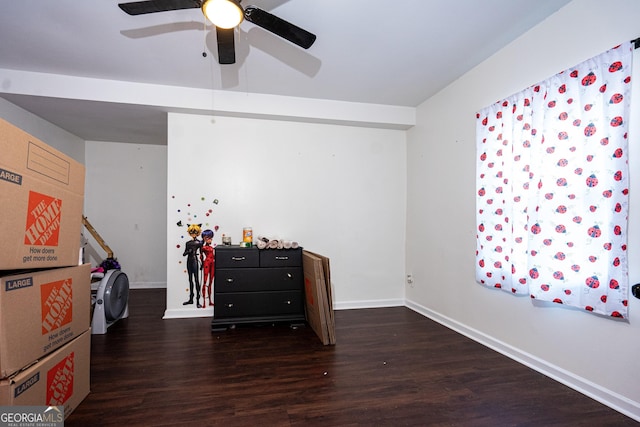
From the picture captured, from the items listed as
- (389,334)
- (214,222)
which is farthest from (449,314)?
(214,222)

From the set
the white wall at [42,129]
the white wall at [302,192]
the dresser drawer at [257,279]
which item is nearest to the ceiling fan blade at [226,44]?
the white wall at [302,192]

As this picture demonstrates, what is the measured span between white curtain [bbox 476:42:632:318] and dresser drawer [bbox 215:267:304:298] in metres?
1.87

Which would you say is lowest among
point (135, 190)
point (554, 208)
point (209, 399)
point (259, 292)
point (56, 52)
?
point (209, 399)

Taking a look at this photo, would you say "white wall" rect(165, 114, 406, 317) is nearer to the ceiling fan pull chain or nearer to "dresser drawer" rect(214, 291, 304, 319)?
"dresser drawer" rect(214, 291, 304, 319)

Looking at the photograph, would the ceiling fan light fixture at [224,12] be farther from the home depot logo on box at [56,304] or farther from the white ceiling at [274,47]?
the home depot logo on box at [56,304]

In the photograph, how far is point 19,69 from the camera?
284cm

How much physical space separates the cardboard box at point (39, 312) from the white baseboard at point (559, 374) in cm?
302

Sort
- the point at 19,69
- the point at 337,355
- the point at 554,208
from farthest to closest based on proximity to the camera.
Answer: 1. the point at 19,69
2. the point at 337,355
3. the point at 554,208

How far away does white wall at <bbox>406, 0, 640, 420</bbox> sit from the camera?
170 cm

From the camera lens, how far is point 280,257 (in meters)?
3.18

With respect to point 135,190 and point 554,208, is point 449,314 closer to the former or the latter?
point 554,208

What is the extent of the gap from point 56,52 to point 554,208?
4150 millimetres

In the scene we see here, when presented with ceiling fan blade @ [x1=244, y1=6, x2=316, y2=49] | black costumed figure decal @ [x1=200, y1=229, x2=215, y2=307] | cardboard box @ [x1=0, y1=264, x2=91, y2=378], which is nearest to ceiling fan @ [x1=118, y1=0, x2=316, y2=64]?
ceiling fan blade @ [x1=244, y1=6, x2=316, y2=49]

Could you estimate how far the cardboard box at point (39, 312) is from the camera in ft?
3.85
